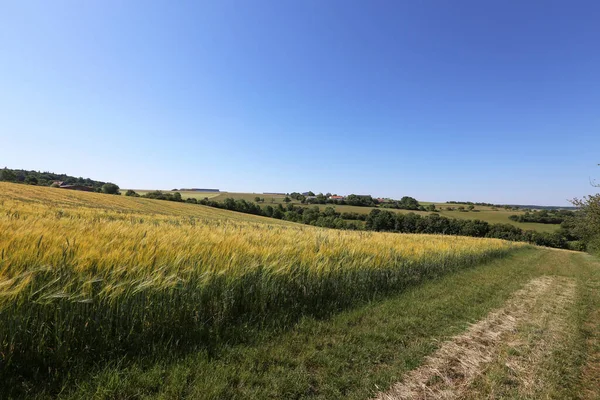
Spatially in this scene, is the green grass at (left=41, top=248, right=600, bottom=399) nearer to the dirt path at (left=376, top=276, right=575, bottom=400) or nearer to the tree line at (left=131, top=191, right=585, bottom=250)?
the dirt path at (left=376, top=276, right=575, bottom=400)

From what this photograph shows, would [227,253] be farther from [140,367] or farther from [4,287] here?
[4,287]

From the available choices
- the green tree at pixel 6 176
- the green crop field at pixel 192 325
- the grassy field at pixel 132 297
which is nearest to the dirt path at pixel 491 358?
the green crop field at pixel 192 325

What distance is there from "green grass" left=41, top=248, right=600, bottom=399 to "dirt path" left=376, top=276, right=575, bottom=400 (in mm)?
168

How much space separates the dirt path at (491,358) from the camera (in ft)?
10.1

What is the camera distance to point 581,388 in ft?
10.8

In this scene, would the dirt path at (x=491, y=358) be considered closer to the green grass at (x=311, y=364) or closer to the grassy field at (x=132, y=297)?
the green grass at (x=311, y=364)

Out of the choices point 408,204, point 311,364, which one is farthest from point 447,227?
point 311,364

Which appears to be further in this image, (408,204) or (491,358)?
(408,204)

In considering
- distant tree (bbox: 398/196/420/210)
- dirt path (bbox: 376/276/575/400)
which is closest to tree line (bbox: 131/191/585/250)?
distant tree (bbox: 398/196/420/210)

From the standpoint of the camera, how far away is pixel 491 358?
12.6ft

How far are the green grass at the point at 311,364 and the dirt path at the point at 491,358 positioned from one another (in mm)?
168

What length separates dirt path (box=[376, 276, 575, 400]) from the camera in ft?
10.1

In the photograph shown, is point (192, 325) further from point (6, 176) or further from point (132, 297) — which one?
point (6, 176)

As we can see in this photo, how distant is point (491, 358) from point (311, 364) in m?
2.75
